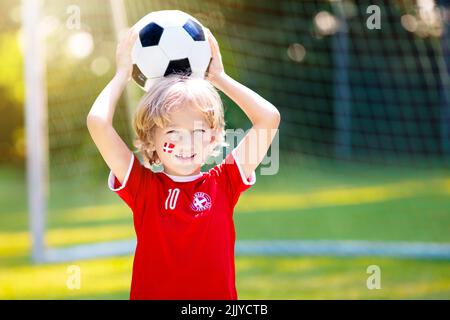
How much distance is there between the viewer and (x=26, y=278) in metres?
4.24

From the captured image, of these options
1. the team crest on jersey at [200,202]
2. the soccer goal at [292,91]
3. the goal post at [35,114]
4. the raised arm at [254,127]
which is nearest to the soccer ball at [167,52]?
the raised arm at [254,127]

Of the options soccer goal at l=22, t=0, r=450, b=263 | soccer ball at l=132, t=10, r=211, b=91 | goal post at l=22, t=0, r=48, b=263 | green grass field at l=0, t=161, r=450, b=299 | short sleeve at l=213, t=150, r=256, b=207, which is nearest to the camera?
short sleeve at l=213, t=150, r=256, b=207

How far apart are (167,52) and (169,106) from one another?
1.09ft

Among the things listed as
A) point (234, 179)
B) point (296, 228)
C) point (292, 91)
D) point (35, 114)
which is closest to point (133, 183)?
point (234, 179)

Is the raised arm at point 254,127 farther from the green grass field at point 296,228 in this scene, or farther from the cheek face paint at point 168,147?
the green grass field at point 296,228

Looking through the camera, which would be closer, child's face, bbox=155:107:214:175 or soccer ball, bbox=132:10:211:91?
child's face, bbox=155:107:214:175

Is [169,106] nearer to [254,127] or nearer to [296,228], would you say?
[254,127]

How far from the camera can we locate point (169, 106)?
75.7 inches

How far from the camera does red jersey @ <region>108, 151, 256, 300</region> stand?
6.19ft

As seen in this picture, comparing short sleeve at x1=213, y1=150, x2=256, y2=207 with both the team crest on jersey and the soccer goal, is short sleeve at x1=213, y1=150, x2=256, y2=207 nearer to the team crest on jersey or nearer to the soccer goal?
the team crest on jersey

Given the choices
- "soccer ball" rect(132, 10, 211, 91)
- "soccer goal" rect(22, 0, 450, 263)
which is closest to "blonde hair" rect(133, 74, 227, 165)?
"soccer ball" rect(132, 10, 211, 91)

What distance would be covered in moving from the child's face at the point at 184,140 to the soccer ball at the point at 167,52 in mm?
226
